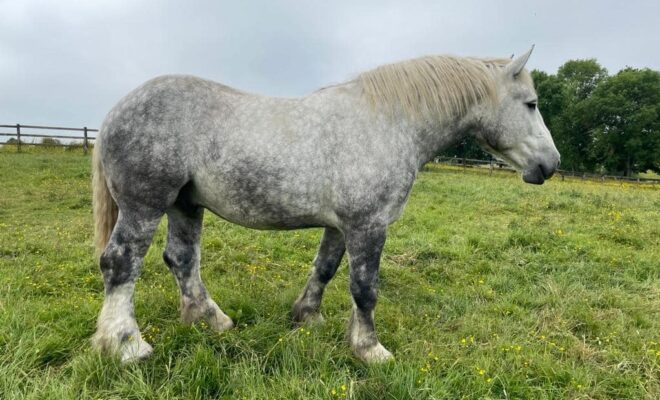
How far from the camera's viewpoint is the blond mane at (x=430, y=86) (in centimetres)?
327

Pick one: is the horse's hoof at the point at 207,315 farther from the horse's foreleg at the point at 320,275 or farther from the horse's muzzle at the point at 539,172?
the horse's muzzle at the point at 539,172

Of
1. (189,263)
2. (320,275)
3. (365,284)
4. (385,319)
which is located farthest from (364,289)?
(189,263)

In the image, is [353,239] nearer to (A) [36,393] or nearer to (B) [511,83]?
(B) [511,83]

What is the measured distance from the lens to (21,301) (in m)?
3.81

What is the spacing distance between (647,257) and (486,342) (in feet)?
13.7

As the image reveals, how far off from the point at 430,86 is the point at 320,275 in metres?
1.86

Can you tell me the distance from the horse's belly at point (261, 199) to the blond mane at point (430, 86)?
89cm

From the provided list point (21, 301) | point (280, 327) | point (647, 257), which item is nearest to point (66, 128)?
point (21, 301)

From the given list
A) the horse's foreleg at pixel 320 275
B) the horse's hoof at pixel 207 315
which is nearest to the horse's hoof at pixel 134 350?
the horse's hoof at pixel 207 315

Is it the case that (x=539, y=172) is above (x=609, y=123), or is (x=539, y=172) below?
below

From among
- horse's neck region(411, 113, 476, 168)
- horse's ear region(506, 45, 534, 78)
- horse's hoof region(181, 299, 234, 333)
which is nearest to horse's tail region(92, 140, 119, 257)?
horse's hoof region(181, 299, 234, 333)

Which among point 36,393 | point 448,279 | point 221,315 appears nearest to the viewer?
point 36,393

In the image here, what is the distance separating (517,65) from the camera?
11.0 ft

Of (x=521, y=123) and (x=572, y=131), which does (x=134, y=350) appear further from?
(x=572, y=131)
